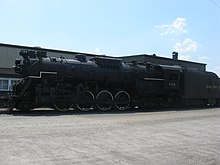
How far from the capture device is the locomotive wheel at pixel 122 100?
23.9m

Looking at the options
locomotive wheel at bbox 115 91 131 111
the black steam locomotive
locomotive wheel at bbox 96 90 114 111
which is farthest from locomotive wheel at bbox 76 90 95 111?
locomotive wheel at bbox 115 91 131 111

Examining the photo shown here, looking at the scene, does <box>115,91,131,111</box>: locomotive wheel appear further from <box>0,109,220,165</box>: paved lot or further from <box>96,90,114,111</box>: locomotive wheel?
<box>0,109,220,165</box>: paved lot

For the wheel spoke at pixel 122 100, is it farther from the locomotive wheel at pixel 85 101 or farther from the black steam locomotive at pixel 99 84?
the locomotive wheel at pixel 85 101

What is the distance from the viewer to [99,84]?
78.1 ft

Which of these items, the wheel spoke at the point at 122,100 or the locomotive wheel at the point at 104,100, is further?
the wheel spoke at the point at 122,100

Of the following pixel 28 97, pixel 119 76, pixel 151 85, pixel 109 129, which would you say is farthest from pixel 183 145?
pixel 151 85

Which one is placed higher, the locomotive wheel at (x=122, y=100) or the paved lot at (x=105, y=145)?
the locomotive wheel at (x=122, y=100)

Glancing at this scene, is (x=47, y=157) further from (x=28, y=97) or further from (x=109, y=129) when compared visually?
(x=28, y=97)

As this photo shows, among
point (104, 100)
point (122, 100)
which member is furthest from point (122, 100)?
point (104, 100)

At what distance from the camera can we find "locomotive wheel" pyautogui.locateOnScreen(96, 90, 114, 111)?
2274 centimetres

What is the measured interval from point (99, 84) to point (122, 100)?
81.3 inches

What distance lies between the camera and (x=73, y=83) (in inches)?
881

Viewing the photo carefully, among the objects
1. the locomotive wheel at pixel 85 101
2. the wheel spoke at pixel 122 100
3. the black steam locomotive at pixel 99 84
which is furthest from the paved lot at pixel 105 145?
the wheel spoke at pixel 122 100

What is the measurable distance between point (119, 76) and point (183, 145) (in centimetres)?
1449
